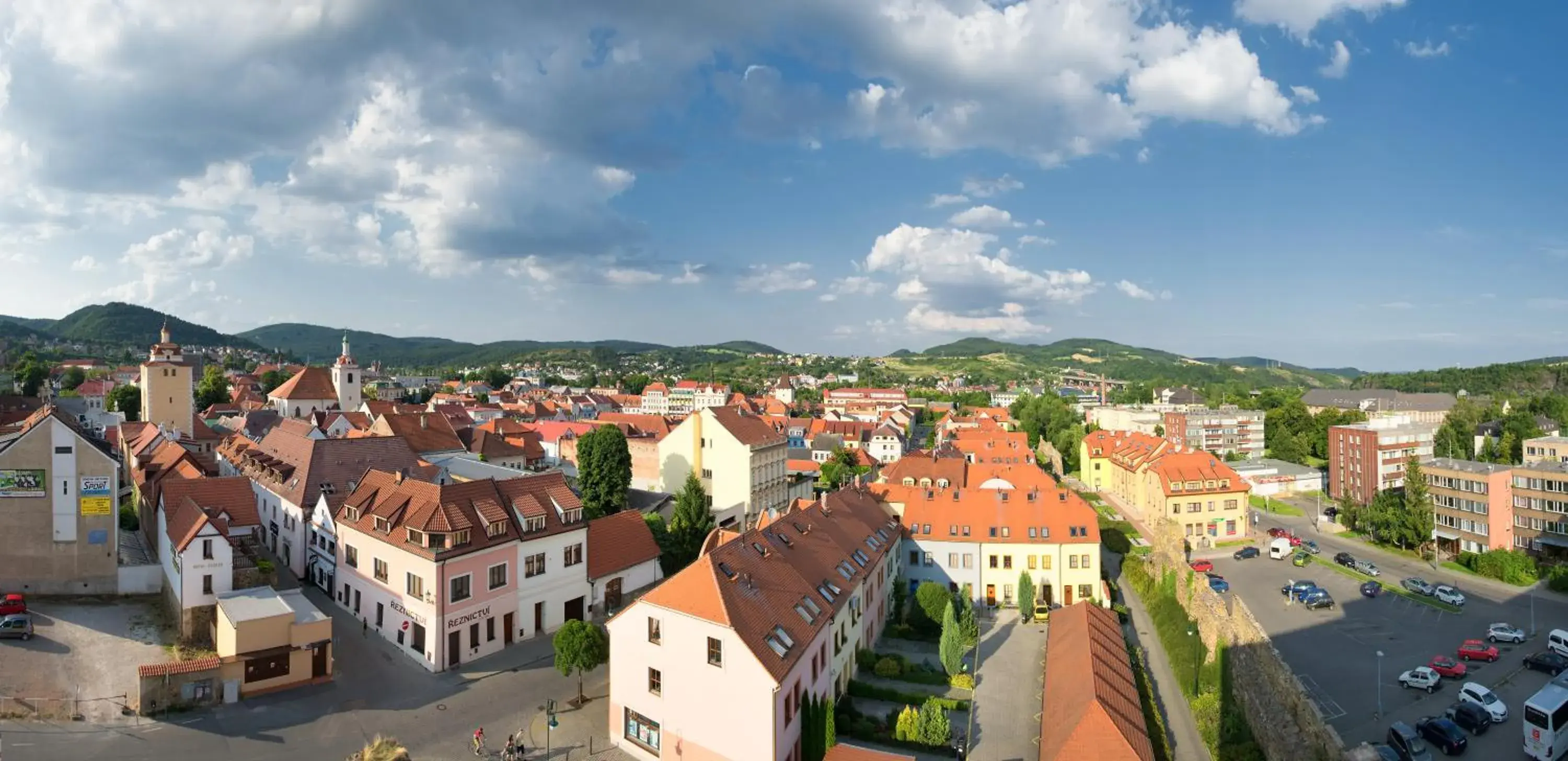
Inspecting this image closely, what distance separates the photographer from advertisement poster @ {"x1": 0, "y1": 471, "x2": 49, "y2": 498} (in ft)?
97.3

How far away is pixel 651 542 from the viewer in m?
38.0

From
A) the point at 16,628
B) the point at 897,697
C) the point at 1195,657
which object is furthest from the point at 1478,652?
the point at 16,628

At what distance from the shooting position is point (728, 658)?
70.0ft

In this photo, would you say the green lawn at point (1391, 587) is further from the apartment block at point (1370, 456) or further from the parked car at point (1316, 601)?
the apartment block at point (1370, 456)

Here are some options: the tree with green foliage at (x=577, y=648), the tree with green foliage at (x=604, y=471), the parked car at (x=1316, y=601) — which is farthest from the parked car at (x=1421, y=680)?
the tree with green foliage at (x=604, y=471)

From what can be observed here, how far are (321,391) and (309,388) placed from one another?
124 centimetres

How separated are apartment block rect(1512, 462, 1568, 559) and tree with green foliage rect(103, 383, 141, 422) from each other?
430 feet

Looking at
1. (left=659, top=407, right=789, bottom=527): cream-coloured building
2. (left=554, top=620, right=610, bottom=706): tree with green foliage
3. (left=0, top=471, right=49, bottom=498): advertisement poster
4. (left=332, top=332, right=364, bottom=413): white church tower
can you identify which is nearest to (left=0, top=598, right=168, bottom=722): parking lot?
(left=0, top=471, right=49, bottom=498): advertisement poster

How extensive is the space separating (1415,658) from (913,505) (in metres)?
23.5

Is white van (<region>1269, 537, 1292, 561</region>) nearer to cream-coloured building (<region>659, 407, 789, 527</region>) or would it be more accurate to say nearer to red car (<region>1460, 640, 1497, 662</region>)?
red car (<region>1460, 640, 1497, 662</region>)

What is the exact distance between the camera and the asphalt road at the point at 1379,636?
28781 mm

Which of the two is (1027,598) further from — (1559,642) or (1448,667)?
(1559,642)

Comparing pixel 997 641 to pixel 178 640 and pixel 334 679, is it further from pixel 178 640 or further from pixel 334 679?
pixel 178 640

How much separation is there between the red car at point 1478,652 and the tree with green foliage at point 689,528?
1390 inches
